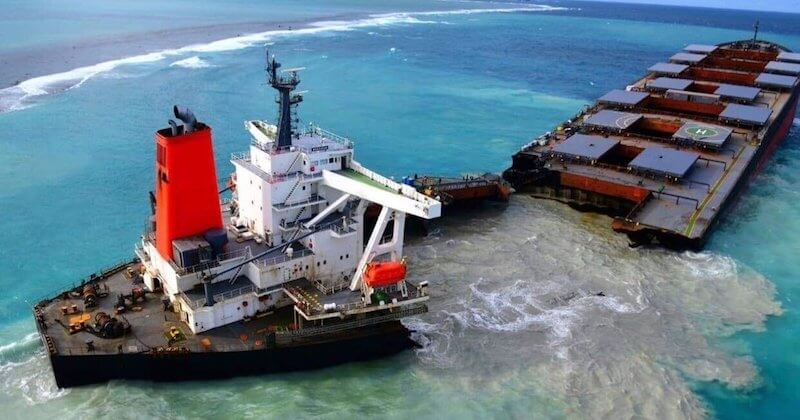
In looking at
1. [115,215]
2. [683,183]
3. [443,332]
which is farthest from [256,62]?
[443,332]

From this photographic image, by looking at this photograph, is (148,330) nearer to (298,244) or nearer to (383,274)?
(298,244)

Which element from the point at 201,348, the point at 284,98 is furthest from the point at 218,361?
the point at 284,98

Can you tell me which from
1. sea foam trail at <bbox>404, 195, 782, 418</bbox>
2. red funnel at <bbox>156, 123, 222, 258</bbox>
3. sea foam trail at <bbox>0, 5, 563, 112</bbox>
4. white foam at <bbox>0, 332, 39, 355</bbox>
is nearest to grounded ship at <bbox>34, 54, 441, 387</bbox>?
red funnel at <bbox>156, 123, 222, 258</bbox>

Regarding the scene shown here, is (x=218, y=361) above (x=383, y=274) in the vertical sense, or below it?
below

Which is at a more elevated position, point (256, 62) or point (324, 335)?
point (256, 62)

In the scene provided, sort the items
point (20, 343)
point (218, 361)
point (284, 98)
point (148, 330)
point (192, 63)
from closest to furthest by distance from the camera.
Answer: point (218, 361)
point (148, 330)
point (20, 343)
point (284, 98)
point (192, 63)

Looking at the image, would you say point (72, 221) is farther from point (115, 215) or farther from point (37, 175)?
point (37, 175)

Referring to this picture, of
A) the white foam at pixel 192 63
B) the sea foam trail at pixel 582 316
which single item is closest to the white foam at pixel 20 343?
the sea foam trail at pixel 582 316
